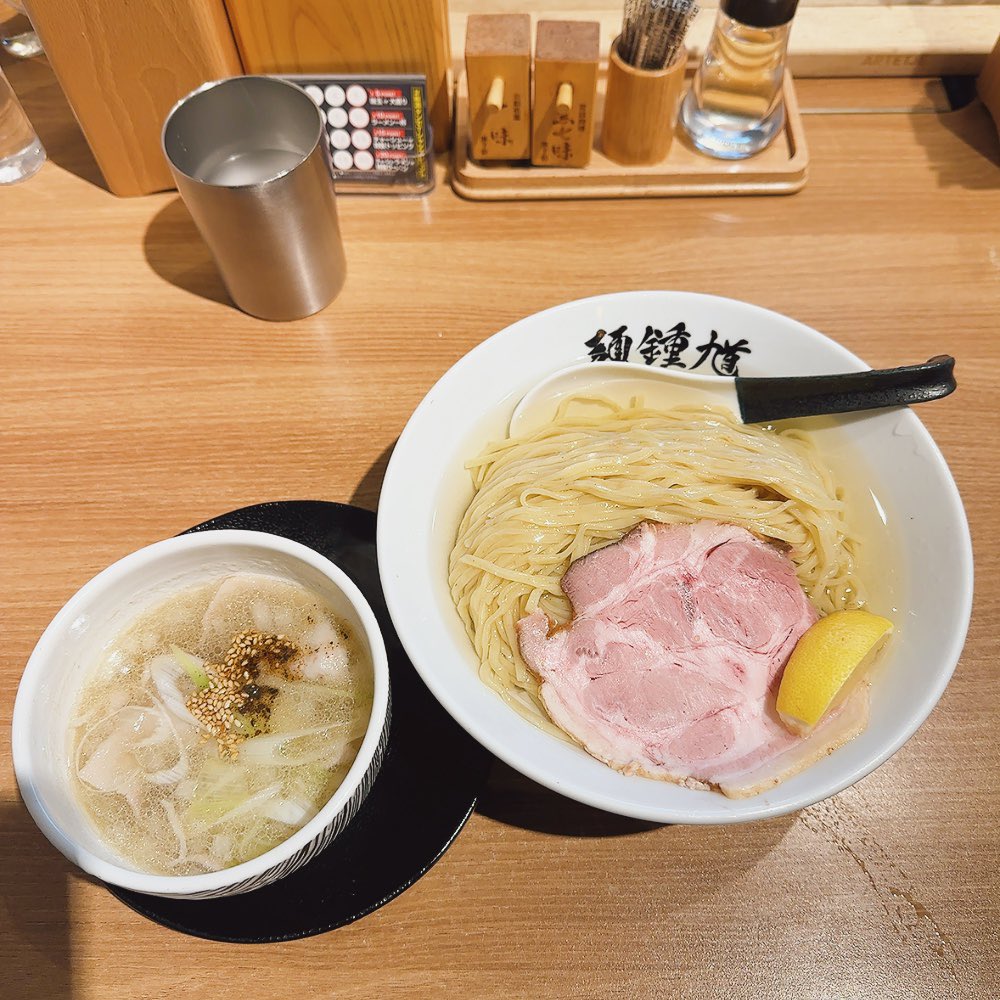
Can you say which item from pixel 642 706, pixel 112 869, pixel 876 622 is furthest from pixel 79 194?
pixel 876 622

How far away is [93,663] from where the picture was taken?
1.03 metres

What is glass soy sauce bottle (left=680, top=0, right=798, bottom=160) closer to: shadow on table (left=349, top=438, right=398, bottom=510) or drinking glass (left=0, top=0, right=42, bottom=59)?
shadow on table (left=349, top=438, right=398, bottom=510)

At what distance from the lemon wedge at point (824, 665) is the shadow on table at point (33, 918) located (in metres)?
1.06

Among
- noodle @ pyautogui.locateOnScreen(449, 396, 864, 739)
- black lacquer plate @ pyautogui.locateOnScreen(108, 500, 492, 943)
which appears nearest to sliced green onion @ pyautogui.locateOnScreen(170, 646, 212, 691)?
black lacquer plate @ pyautogui.locateOnScreen(108, 500, 492, 943)

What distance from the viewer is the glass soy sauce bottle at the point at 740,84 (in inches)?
62.0

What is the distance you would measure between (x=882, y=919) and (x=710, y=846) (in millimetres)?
252

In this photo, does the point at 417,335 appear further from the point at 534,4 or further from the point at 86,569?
the point at 534,4

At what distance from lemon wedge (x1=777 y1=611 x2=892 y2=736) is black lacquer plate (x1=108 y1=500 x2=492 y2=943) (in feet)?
1.45

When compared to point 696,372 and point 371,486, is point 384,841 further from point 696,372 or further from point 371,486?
point 696,372

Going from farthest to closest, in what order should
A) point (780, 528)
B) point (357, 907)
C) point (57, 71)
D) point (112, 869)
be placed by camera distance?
point (57, 71)
point (780, 528)
point (357, 907)
point (112, 869)

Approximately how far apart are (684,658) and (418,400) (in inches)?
29.2

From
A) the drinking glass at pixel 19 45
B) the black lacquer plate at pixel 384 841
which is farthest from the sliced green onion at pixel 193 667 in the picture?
the drinking glass at pixel 19 45

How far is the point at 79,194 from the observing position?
182 cm

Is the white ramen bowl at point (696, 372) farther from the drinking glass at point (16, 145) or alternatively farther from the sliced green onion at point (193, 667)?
the drinking glass at point (16, 145)
